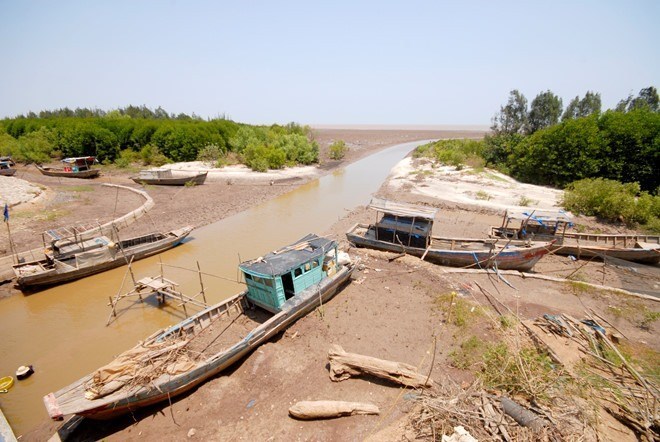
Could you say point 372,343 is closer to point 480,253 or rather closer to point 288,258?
point 288,258

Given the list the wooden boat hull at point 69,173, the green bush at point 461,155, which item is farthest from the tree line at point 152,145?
the green bush at point 461,155

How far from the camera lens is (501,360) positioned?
932 cm

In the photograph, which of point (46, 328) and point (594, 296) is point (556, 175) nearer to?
point (594, 296)

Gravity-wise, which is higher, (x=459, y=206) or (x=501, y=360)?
(x=501, y=360)

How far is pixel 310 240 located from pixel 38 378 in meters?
11.3

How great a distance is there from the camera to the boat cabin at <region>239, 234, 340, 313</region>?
11.7 m

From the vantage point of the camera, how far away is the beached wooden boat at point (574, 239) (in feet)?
57.3

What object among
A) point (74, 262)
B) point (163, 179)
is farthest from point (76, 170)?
point (74, 262)

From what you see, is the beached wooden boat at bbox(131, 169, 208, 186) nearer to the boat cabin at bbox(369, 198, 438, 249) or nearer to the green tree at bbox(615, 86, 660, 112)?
the boat cabin at bbox(369, 198, 438, 249)

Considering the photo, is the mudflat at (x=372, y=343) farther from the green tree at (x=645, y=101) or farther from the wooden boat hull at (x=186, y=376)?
the green tree at (x=645, y=101)

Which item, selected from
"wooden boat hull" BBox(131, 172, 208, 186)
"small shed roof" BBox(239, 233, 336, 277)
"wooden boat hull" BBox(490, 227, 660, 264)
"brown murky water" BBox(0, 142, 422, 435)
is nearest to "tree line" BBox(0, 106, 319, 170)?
"wooden boat hull" BBox(131, 172, 208, 186)

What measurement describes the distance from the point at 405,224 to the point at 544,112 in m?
43.5

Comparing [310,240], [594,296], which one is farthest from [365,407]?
[594,296]

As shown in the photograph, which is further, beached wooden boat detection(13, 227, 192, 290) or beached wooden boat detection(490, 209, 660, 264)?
beached wooden boat detection(490, 209, 660, 264)
